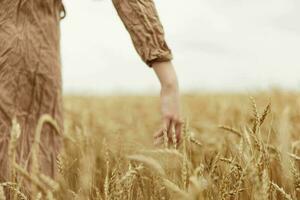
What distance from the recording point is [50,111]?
1938mm

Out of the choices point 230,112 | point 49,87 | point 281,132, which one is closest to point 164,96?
point 49,87

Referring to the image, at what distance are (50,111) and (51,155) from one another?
0.13m

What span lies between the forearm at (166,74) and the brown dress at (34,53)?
2 centimetres

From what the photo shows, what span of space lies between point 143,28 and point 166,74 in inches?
5.8

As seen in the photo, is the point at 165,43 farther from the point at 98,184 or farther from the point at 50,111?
the point at 98,184

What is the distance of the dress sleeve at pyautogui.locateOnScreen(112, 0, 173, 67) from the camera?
186cm

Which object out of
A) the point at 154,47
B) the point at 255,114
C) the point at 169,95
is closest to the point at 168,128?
the point at 169,95

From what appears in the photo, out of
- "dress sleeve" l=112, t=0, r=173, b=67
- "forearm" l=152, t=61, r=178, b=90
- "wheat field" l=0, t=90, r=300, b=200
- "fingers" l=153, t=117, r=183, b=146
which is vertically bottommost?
"wheat field" l=0, t=90, r=300, b=200

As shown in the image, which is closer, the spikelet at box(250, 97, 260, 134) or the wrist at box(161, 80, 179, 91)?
the spikelet at box(250, 97, 260, 134)

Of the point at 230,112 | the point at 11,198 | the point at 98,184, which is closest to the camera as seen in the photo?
the point at 11,198

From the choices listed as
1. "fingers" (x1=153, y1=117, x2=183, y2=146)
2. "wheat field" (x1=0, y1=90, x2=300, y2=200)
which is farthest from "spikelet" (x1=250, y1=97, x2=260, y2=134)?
"fingers" (x1=153, y1=117, x2=183, y2=146)

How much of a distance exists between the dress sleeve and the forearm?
1cm

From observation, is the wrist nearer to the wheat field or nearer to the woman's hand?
the woman's hand

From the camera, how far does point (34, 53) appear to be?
1851 mm
